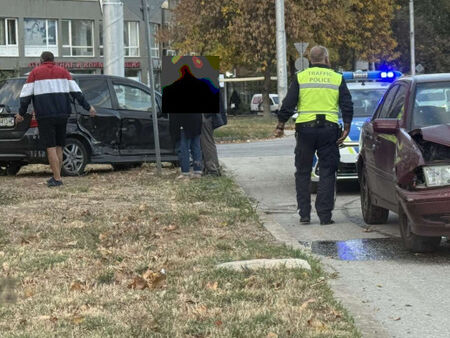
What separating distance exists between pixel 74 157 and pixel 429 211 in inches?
325

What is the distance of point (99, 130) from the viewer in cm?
1492

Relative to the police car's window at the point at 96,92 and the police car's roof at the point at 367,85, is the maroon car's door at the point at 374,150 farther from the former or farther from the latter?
the police car's window at the point at 96,92

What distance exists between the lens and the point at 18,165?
51.0 feet

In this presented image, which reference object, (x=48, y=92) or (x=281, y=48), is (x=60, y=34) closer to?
(x=281, y=48)

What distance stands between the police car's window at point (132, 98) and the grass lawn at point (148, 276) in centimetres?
456

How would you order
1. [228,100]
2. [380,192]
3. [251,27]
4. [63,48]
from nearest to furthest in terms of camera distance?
1. [380,192]
2. [251,27]
3. [63,48]
4. [228,100]

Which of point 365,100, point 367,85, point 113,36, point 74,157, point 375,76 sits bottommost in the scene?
point 74,157

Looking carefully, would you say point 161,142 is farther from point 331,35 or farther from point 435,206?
point 331,35

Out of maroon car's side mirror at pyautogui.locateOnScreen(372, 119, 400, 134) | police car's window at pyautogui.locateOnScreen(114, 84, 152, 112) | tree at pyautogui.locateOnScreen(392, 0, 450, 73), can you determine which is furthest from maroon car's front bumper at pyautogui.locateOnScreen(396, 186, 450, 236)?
tree at pyautogui.locateOnScreen(392, 0, 450, 73)

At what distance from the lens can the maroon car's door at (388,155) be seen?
28.2ft

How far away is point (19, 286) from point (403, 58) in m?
67.7

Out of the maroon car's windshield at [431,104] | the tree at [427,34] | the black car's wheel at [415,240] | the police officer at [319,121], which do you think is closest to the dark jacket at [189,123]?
the police officer at [319,121]

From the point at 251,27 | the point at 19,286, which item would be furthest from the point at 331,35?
the point at 19,286

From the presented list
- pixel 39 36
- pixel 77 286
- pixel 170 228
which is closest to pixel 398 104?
pixel 170 228
